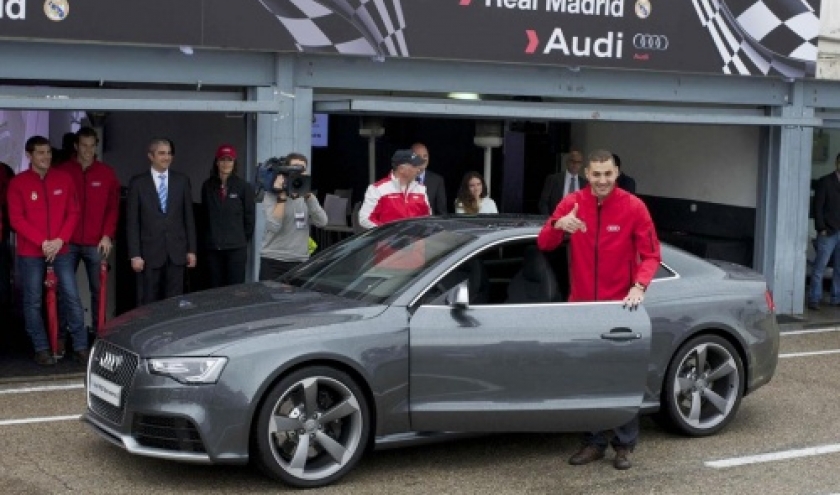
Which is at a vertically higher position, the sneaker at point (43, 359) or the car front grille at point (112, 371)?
the car front grille at point (112, 371)

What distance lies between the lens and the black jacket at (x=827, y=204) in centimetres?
1519

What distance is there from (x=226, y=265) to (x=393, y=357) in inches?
178

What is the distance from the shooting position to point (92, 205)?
36.4 feet

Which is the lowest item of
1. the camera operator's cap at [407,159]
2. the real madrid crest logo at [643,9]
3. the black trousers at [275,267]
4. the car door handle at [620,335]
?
the car door handle at [620,335]

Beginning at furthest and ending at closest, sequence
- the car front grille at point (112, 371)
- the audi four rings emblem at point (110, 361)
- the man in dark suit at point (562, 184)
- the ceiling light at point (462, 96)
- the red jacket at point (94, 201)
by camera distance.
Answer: the man in dark suit at point (562, 184), the ceiling light at point (462, 96), the red jacket at point (94, 201), the audi four rings emblem at point (110, 361), the car front grille at point (112, 371)

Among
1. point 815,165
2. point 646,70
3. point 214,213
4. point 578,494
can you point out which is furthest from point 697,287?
point 815,165

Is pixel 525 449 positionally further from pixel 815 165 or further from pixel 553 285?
pixel 815 165

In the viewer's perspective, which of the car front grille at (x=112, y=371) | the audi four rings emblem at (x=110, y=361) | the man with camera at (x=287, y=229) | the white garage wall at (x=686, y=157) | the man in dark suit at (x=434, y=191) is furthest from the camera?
the white garage wall at (x=686, y=157)

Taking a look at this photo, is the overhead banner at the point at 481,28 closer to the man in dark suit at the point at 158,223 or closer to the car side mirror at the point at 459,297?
the man in dark suit at the point at 158,223

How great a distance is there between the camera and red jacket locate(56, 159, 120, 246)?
11055 mm

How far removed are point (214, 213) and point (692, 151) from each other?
281 inches

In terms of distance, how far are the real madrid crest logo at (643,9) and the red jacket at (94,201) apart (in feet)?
17.9

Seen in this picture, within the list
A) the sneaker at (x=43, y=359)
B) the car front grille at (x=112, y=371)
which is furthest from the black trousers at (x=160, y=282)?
the car front grille at (x=112, y=371)

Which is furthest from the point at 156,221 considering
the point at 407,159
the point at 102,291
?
the point at 407,159
